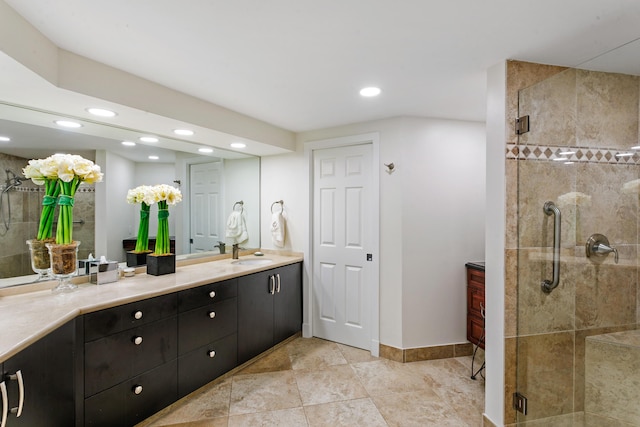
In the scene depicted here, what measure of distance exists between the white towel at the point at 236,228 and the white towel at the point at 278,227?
35 cm

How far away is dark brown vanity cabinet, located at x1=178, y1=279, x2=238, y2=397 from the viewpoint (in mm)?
2145

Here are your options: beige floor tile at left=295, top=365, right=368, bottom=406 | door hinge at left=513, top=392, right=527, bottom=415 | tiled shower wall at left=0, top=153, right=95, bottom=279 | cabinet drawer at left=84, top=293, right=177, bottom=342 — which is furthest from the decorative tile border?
tiled shower wall at left=0, top=153, right=95, bottom=279

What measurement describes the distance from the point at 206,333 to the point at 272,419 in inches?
30.1

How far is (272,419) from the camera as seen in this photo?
2025 mm

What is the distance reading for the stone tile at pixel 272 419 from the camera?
1976 mm

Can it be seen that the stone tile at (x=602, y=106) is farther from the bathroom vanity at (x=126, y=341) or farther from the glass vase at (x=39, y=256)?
the glass vase at (x=39, y=256)

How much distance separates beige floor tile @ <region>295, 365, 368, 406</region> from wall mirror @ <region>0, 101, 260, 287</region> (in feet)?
5.19

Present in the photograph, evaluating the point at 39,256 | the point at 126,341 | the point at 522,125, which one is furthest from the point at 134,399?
the point at 522,125

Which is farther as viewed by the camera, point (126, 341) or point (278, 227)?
point (278, 227)

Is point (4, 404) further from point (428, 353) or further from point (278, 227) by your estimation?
point (428, 353)

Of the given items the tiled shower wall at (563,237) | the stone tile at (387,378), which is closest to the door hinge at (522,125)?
the tiled shower wall at (563,237)

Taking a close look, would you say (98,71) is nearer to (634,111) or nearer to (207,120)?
(207,120)

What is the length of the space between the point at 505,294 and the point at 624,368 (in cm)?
76

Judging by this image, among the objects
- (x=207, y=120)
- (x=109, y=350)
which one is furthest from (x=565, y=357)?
(x=207, y=120)
